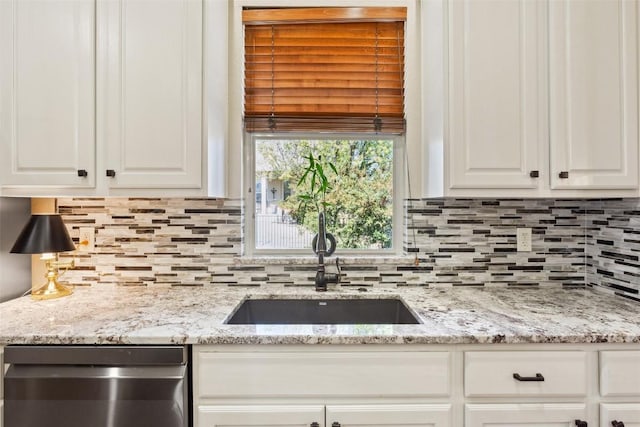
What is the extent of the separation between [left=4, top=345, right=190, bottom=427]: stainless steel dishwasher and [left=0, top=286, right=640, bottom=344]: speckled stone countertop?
43 millimetres

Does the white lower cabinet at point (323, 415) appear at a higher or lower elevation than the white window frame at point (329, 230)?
lower

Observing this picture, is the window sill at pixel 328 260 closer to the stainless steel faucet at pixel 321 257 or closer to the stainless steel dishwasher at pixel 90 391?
the stainless steel faucet at pixel 321 257

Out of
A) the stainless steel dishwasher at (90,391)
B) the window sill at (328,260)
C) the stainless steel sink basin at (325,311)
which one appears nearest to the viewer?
the stainless steel dishwasher at (90,391)

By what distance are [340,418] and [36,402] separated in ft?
3.19

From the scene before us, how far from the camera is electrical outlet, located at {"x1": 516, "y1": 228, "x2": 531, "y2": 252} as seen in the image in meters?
1.78

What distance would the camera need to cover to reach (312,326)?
1.23 meters

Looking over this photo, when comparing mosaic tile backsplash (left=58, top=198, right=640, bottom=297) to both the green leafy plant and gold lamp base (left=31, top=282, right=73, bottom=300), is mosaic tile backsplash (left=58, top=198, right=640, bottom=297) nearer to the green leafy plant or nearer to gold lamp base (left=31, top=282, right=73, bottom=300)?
gold lamp base (left=31, top=282, right=73, bottom=300)

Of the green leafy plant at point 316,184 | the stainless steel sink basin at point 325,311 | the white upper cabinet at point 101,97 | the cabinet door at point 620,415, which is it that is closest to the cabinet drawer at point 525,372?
the cabinet door at point 620,415

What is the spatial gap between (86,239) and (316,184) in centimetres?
117

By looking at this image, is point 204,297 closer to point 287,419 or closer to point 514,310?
point 287,419

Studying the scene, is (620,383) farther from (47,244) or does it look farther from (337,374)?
(47,244)

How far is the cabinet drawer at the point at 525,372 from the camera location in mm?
1158

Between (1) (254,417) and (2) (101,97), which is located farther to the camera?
(2) (101,97)

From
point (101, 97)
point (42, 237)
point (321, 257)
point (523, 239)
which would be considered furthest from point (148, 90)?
point (523, 239)
